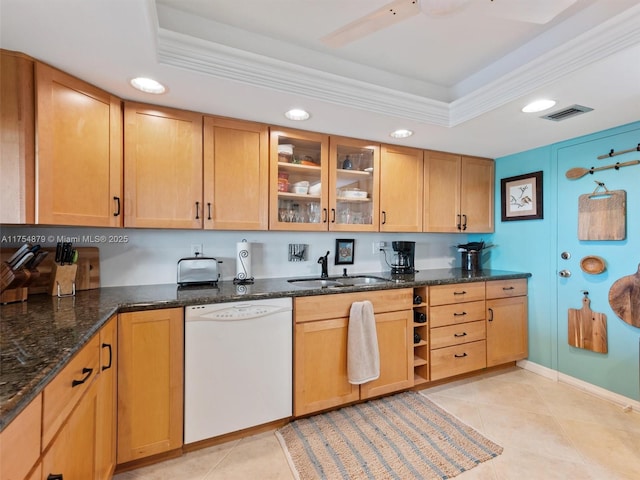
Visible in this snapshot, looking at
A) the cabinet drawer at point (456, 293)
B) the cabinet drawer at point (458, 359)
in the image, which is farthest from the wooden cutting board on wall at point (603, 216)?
the cabinet drawer at point (458, 359)

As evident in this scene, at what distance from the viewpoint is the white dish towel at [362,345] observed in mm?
2129

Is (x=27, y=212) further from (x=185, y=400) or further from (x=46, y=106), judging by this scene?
(x=185, y=400)

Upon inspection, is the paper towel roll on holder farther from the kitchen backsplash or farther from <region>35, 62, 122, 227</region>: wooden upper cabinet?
<region>35, 62, 122, 227</region>: wooden upper cabinet

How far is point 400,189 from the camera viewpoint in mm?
2777

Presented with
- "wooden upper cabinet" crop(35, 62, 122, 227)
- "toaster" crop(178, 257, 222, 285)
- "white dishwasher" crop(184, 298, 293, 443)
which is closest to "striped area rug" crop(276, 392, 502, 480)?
"white dishwasher" crop(184, 298, 293, 443)

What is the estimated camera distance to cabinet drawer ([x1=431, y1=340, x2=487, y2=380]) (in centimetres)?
251

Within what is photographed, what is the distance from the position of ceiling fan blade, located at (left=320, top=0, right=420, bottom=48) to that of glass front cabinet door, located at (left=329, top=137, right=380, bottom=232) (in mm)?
1213

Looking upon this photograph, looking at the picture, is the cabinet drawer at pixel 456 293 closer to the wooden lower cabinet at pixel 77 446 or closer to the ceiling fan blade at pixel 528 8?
the ceiling fan blade at pixel 528 8

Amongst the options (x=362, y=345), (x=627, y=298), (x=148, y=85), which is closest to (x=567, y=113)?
(x=627, y=298)

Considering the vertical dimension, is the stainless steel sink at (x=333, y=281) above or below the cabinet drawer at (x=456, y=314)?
above

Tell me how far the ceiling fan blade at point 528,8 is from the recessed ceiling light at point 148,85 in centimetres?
166

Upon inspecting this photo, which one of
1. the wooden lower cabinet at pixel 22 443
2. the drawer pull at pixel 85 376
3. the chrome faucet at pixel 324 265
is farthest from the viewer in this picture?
the chrome faucet at pixel 324 265

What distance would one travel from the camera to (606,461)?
1.73m

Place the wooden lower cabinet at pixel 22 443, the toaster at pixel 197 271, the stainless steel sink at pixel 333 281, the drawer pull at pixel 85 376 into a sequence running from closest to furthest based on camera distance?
the wooden lower cabinet at pixel 22 443 → the drawer pull at pixel 85 376 → the toaster at pixel 197 271 → the stainless steel sink at pixel 333 281
